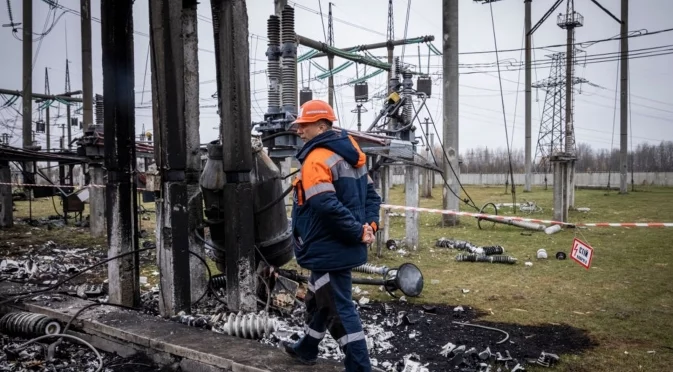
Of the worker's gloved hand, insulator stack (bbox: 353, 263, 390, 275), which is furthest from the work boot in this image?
insulator stack (bbox: 353, 263, 390, 275)

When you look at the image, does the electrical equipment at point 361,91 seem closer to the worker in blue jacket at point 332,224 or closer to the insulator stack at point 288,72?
the insulator stack at point 288,72

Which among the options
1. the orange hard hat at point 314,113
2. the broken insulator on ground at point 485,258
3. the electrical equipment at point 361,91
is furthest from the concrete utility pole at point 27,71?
the orange hard hat at point 314,113

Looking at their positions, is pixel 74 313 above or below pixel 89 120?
below

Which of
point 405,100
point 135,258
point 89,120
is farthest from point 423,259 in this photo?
point 89,120

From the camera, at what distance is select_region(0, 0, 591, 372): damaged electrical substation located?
183 inches

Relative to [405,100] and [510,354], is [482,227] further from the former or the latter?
[510,354]

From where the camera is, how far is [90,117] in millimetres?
14445

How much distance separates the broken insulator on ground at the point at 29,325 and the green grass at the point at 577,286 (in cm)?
322

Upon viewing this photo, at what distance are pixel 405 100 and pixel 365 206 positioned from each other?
8136 mm

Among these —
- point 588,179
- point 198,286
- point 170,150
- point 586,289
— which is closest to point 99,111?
point 198,286

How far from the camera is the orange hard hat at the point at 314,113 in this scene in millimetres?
3707

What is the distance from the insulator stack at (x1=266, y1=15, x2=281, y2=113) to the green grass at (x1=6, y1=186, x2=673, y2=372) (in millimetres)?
3838

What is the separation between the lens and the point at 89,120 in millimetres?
14430

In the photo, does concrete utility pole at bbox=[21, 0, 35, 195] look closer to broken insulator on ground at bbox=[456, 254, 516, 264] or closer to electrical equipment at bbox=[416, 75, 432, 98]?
electrical equipment at bbox=[416, 75, 432, 98]
